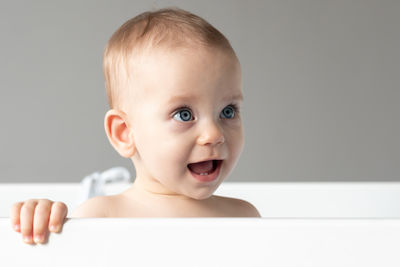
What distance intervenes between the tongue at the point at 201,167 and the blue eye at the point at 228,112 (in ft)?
0.24

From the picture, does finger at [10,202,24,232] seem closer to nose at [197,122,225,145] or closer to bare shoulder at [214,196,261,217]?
nose at [197,122,225,145]

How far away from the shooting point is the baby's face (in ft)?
2.71

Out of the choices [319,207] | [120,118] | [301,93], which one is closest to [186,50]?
[120,118]

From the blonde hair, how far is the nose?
124mm

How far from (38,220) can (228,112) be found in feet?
1.08

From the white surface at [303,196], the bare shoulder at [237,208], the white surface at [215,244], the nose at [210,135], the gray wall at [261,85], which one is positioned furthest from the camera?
the gray wall at [261,85]

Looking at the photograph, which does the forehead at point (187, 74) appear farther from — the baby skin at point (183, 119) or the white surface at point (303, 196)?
the white surface at point (303, 196)

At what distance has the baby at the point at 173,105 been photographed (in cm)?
83

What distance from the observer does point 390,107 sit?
8.56 feet

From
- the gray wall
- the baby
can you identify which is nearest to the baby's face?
the baby

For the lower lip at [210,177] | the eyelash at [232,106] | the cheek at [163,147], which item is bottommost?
the lower lip at [210,177]

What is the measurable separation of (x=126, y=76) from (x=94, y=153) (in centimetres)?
180

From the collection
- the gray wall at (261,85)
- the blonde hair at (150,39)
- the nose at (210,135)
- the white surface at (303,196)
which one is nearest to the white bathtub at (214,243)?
the nose at (210,135)

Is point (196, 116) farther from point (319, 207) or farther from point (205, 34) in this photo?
point (319, 207)
